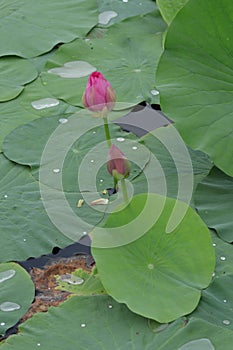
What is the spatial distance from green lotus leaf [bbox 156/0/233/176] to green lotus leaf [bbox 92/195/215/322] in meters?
0.21

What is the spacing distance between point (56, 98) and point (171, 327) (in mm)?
833

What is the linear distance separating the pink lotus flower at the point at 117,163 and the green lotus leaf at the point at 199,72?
19 centimetres

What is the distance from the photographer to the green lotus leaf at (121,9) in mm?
2383

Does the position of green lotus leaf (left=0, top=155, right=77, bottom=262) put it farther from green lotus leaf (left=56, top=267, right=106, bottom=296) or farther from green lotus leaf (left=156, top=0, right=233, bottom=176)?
green lotus leaf (left=156, top=0, right=233, bottom=176)

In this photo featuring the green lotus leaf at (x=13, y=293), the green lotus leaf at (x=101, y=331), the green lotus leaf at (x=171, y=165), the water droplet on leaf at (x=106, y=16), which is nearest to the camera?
the green lotus leaf at (x=101, y=331)

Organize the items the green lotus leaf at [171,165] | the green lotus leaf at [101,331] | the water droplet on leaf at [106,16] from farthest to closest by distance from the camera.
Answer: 1. the water droplet on leaf at [106,16]
2. the green lotus leaf at [171,165]
3. the green lotus leaf at [101,331]

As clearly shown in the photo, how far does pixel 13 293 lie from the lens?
1613mm

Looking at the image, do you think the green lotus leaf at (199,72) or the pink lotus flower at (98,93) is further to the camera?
the green lotus leaf at (199,72)

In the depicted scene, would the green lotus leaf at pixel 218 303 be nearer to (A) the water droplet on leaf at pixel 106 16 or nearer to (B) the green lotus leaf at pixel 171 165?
(B) the green lotus leaf at pixel 171 165

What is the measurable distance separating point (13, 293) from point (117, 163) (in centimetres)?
35

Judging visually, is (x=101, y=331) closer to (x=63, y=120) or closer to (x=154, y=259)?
(x=154, y=259)

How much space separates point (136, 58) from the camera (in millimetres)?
2213

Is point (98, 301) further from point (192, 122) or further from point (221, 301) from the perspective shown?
point (192, 122)

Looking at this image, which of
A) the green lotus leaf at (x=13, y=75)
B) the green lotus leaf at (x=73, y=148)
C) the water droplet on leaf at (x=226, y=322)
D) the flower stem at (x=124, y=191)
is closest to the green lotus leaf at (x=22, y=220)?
the green lotus leaf at (x=73, y=148)
